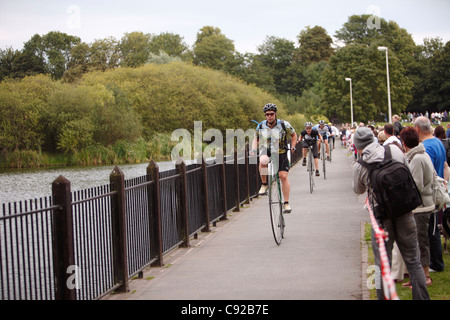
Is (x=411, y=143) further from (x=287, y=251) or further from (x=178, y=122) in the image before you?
(x=178, y=122)

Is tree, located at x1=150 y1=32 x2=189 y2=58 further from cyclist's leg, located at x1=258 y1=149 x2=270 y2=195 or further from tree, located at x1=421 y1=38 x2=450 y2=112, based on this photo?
cyclist's leg, located at x1=258 y1=149 x2=270 y2=195

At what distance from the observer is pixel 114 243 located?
7.61 metres

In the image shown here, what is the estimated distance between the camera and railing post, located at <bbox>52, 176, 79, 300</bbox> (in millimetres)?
6039

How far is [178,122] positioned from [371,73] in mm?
34772

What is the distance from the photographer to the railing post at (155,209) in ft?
29.8

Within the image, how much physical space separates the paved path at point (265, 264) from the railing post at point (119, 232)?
0.23m

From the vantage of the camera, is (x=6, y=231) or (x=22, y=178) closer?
(x=6, y=231)

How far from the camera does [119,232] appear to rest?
25.2ft

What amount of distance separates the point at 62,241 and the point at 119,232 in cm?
157

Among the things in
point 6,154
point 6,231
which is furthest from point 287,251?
point 6,154

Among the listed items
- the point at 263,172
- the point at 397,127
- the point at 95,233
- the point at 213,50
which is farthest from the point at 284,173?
the point at 213,50

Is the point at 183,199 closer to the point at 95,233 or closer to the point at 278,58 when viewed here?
the point at 95,233

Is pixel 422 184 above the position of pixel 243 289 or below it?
above

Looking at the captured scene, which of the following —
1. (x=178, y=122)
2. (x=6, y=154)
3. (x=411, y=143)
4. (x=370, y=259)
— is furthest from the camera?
(x=178, y=122)
